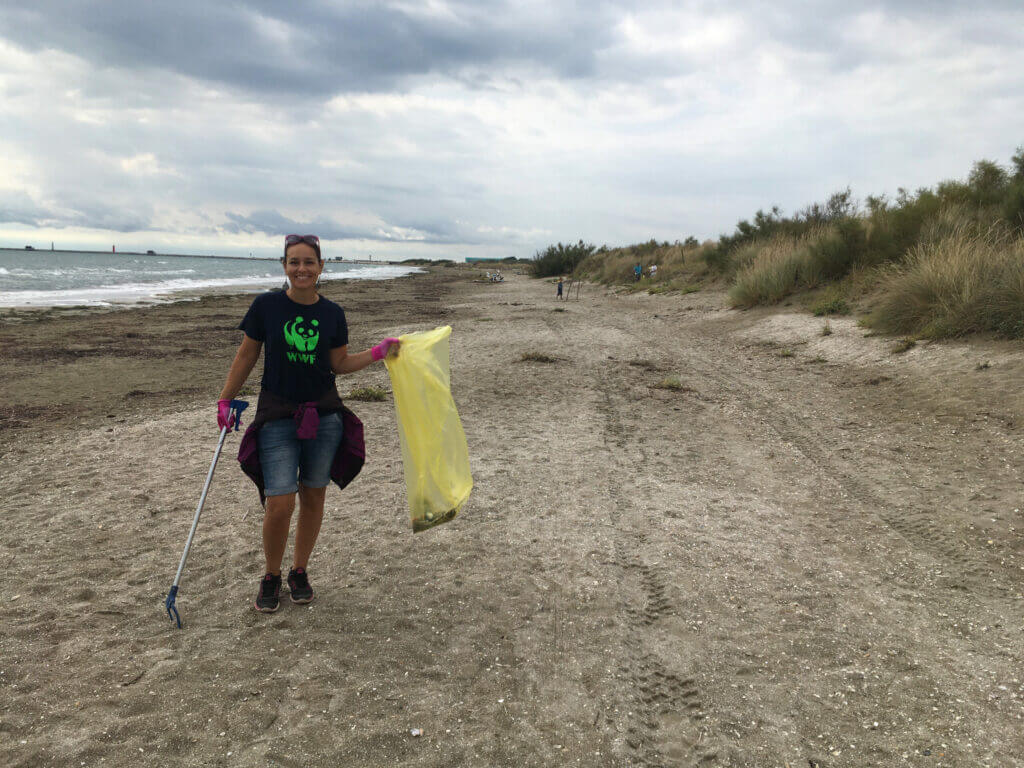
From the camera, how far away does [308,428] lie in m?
3.05

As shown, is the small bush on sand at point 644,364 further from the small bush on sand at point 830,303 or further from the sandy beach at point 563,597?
the small bush on sand at point 830,303

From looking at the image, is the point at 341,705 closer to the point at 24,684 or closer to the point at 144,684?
the point at 144,684

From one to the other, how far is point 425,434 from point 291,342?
0.81 m

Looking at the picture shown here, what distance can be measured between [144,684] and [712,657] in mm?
2672

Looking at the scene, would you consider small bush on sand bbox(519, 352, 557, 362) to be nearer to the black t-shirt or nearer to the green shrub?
the green shrub

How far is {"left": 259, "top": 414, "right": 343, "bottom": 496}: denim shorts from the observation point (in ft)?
10.1

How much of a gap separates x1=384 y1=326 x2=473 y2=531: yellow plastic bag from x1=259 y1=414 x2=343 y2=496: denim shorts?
0.39 metres

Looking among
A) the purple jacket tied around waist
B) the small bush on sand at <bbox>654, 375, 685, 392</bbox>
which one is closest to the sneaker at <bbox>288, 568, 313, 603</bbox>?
the purple jacket tied around waist

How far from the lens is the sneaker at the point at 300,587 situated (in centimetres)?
349

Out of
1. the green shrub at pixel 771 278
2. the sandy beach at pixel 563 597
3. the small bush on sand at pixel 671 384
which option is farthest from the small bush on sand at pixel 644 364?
the green shrub at pixel 771 278

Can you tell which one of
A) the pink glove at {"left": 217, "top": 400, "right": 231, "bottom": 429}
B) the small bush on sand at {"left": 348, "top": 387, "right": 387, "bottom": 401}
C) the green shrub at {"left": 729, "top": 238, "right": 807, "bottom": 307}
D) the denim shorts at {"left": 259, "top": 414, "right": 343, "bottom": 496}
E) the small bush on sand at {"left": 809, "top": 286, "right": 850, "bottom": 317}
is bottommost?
the small bush on sand at {"left": 348, "top": 387, "right": 387, "bottom": 401}

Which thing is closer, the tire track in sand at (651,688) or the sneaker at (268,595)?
the tire track in sand at (651,688)

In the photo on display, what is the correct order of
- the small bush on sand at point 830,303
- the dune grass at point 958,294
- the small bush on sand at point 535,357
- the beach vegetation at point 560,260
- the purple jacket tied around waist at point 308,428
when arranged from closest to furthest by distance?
1. the purple jacket tied around waist at point 308,428
2. the dune grass at point 958,294
3. the small bush on sand at point 535,357
4. the small bush on sand at point 830,303
5. the beach vegetation at point 560,260

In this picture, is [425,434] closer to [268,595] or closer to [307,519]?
[307,519]
